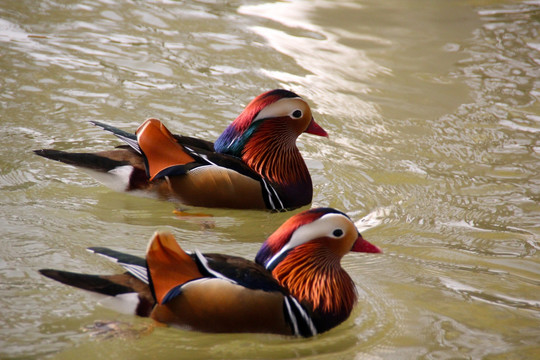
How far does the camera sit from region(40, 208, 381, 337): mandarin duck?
3.57 m

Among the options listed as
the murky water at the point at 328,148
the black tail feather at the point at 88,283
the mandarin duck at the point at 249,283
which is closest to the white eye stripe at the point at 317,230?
the mandarin duck at the point at 249,283

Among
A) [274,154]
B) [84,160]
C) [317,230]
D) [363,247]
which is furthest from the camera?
[274,154]

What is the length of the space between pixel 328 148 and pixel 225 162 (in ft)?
4.96

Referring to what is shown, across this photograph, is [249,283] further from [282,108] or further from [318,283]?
[282,108]

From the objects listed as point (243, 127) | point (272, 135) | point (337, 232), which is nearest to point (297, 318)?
point (337, 232)

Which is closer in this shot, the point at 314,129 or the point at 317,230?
the point at 317,230

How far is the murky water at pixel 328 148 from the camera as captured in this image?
388 centimetres

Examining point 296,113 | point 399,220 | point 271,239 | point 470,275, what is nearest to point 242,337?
point 271,239

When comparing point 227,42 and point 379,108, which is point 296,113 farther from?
point 227,42

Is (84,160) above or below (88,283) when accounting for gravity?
above

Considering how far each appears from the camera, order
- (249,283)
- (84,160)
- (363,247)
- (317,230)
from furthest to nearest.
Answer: (84,160)
(363,247)
(317,230)
(249,283)

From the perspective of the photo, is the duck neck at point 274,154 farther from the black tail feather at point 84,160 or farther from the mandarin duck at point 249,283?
the mandarin duck at point 249,283

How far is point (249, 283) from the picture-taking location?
3629 millimetres

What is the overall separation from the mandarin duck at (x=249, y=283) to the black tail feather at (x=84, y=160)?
153 centimetres
